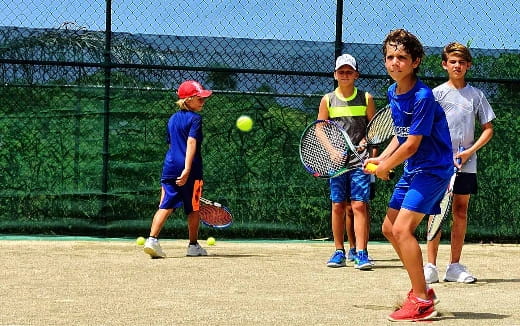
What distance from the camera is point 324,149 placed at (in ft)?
20.4

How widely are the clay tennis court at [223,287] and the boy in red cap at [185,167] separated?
313 millimetres

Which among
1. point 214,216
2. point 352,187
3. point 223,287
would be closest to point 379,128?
point 223,287

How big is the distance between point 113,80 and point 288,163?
1801 mm

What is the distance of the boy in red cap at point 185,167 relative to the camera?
813cm

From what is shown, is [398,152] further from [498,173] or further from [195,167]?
[498,173]

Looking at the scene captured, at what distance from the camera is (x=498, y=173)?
9797 millimetres

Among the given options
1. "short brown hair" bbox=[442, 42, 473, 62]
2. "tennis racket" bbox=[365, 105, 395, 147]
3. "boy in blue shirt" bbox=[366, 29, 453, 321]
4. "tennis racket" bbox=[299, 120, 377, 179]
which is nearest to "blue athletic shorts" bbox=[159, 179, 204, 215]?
"tennis racket" bbox=[299, 120, 377, 179]

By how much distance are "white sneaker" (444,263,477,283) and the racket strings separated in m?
1.34

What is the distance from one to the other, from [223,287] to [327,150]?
1.06 m

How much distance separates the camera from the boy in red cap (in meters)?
8.13

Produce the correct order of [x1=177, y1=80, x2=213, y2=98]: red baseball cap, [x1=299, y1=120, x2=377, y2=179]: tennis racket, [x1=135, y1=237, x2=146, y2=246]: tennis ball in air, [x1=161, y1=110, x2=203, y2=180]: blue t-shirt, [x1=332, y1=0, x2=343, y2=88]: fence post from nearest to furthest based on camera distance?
1. [x1=299, y1=120, x2=377, y2=179]: tennis racket
2. [x1=161, y1=110, x2=203, y2=180]: blue t-shirt
3. [x1=177, y1=80, x2=213, y2=98]: red baseball cap
4. [x1=135, y1=237, x2=146, y2=246]: tennis ball in air
5. [x1=332, y1=0, x2=343, y2=88]: fence post

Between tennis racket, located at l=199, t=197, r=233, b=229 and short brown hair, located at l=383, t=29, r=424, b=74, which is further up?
short brown hair, located at l=383, t=29, r=424, b=74

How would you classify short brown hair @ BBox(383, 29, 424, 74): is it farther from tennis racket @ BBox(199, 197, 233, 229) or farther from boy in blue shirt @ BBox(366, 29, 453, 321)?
tennis racket @ BBox(199, 197, 233, 229)

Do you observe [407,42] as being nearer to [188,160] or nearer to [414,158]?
[414,158]
